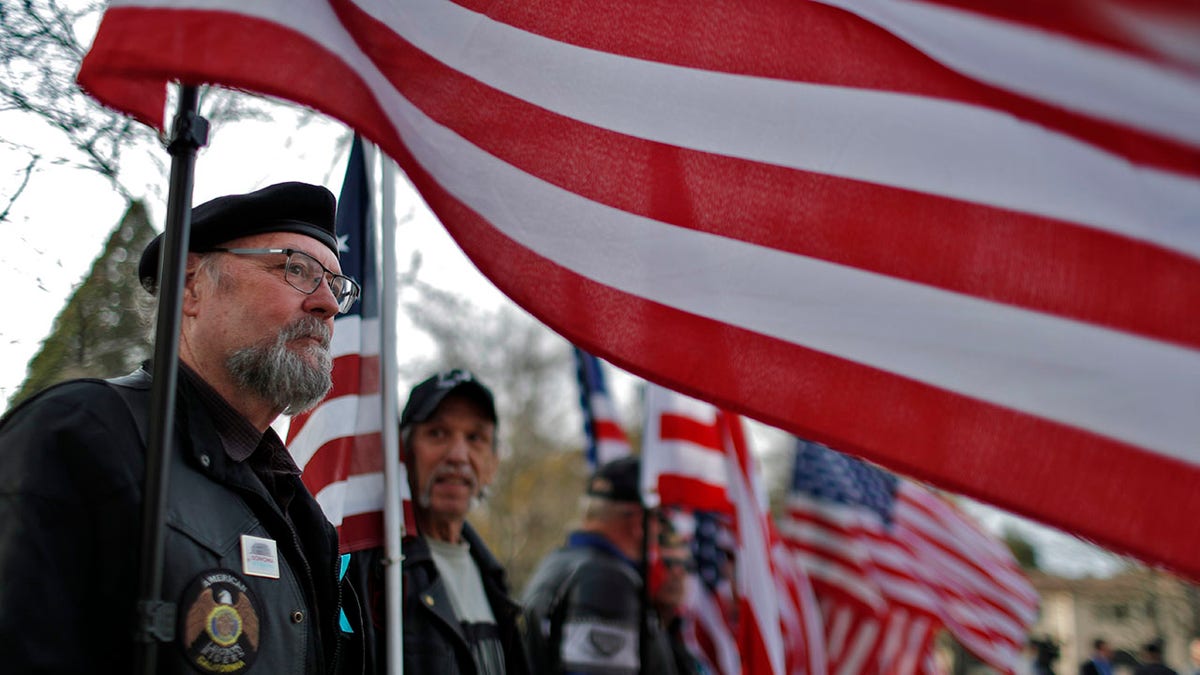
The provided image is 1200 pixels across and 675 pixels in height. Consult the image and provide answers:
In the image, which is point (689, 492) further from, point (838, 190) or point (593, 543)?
point (838, 190)

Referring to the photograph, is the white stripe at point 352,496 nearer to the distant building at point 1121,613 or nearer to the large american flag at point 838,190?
the large american flag at point 838,190

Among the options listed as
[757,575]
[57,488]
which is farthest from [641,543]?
[57,488]

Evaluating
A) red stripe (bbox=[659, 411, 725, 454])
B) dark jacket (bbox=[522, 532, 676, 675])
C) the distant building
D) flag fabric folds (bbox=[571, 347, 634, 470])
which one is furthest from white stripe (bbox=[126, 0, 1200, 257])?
the distant building

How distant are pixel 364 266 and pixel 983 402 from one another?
90.5 inches

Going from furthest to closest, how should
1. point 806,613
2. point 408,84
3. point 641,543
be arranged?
point 806,613
point 641,543
point 408,84

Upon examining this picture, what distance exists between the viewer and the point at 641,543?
6.80 metres

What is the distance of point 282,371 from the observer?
2822 millimetres

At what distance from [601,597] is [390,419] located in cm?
224

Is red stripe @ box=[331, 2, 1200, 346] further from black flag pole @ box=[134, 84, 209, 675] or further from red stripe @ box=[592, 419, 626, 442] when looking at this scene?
red stripe @ box=[592, 419, 626, 442]

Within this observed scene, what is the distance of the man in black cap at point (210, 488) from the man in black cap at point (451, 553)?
91cm

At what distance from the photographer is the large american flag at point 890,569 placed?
10875mm

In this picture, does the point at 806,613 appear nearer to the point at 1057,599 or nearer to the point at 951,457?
the point at 951,457

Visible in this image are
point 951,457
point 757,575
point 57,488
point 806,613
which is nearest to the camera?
point 57,488

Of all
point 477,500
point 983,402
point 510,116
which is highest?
point 510,116
